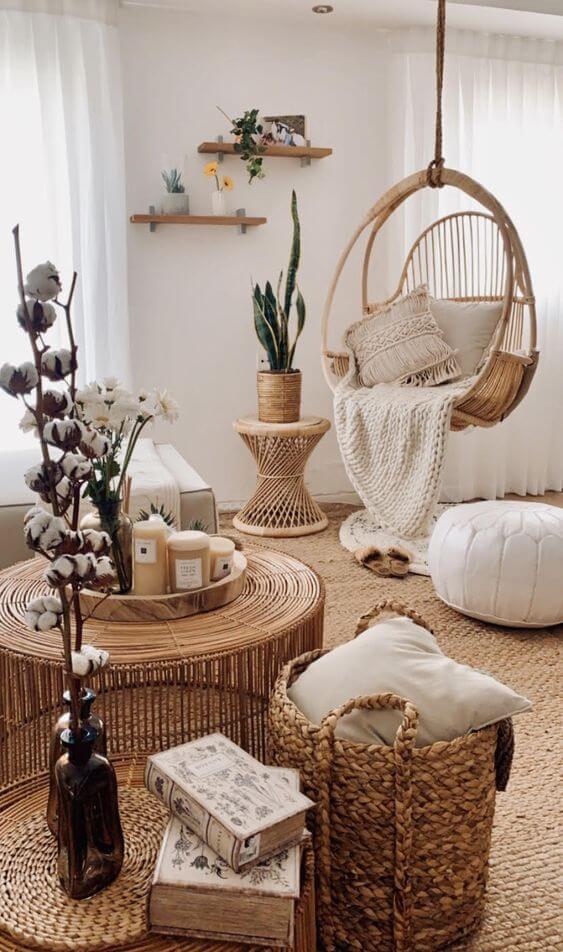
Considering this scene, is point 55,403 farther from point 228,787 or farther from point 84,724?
point 228,787

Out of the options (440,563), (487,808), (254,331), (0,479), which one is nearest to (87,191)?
(254,331)

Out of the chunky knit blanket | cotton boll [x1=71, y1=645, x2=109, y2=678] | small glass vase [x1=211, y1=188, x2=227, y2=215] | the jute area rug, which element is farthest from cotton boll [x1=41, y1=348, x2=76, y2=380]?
small glass vase [x1=211, y1=188, x2=227, y2=215]

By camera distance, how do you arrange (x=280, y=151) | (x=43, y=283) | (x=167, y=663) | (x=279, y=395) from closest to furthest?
(x=43, y=283)
(x=167, y=663)
(x=279, y=395)
(x=280, y=151)

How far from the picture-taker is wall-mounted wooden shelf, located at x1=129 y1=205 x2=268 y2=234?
378 cm

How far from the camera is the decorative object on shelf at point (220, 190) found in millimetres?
3842

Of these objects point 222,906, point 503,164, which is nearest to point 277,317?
point 503,164

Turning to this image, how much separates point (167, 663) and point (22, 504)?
1.08 meters

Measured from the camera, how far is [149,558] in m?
1.64

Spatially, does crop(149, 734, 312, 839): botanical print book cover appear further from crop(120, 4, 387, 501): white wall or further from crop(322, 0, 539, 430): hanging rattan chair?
crop(120, 4, 387, 501): white wall

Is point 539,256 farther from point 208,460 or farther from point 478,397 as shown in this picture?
point 208,460

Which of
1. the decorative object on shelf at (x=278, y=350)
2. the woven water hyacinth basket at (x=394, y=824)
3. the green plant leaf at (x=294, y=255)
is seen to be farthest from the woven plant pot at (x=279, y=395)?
the woven water hyacinth basket at (x=394, y=824)

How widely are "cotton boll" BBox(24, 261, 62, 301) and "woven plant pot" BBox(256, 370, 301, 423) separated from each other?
9.35ft

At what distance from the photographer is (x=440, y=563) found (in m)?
2.69

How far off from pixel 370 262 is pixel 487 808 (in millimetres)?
3340
